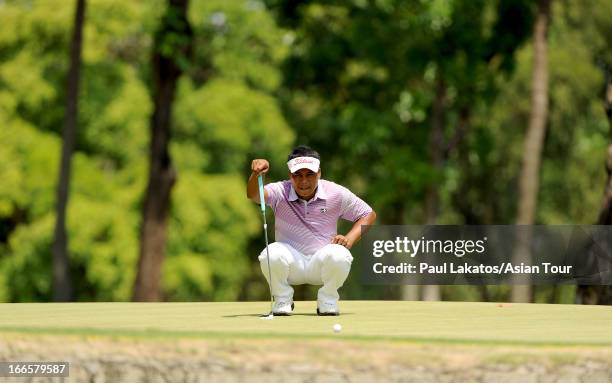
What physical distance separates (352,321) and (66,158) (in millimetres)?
19441

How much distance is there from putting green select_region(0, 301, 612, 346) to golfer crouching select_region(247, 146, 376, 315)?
0.99ft

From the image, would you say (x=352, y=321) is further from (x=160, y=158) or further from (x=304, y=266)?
(x=160, y=158)

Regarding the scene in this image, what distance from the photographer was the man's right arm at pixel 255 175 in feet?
39.5

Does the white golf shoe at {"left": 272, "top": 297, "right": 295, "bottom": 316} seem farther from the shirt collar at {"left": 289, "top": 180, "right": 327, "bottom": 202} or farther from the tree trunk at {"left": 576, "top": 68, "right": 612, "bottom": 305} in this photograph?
the tree trunk at {"left": 576, "top": 68, "right": 612, "bottom": 305}

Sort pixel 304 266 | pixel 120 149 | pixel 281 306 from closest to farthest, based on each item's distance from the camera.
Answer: pixel 304 266 < pixel 281 306 < pixel 120 149

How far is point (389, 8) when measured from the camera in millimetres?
37719

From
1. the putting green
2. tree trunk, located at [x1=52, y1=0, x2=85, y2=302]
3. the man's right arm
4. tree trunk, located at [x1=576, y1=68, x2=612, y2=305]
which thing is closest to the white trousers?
the putting green

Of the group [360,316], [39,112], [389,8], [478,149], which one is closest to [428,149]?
[478,149]

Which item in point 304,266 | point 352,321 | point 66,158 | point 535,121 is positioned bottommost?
point 352,321

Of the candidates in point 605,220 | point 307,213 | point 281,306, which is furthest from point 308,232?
point 605,220

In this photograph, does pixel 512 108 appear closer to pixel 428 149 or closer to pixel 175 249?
pixel 428 149

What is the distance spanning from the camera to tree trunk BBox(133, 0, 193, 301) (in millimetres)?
28984

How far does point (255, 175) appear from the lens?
1230 cm

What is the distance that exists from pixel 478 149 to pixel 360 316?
89.7 ft
